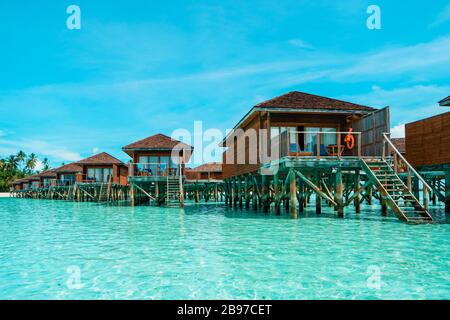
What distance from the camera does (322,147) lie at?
16.7m

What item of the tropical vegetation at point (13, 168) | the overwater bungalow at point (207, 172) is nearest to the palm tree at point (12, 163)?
the tropical vegetation at point (13, 168)

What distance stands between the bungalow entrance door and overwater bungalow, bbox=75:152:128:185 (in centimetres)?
2901

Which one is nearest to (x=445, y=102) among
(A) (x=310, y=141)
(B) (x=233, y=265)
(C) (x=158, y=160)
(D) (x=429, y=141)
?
(D) (x=429, y=141)

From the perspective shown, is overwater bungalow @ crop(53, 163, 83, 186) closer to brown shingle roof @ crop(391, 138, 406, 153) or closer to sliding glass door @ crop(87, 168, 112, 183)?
sliding glass door @ crop(87, 168, 112, 183)

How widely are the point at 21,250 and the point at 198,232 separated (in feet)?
16.0

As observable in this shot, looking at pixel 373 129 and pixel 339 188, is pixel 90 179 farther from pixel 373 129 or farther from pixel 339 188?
pixel 373 129

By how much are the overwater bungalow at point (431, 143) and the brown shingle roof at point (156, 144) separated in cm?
1697

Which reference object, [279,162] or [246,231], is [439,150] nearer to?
[279,162]

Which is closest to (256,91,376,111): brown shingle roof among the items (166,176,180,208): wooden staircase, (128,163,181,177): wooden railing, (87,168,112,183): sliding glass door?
(166,176,180,208): wooden staircase

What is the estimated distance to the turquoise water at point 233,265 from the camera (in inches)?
216

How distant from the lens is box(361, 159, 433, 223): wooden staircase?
42.3 feet

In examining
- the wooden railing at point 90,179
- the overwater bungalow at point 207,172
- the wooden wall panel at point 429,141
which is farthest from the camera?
the overwater bungalow at point 207,172

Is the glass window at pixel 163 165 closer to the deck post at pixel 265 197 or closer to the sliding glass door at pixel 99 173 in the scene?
the deck post at pixel 265 197

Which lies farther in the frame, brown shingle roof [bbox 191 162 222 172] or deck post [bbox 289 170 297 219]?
brown shingle roof [bbox 191 162 222 172]
